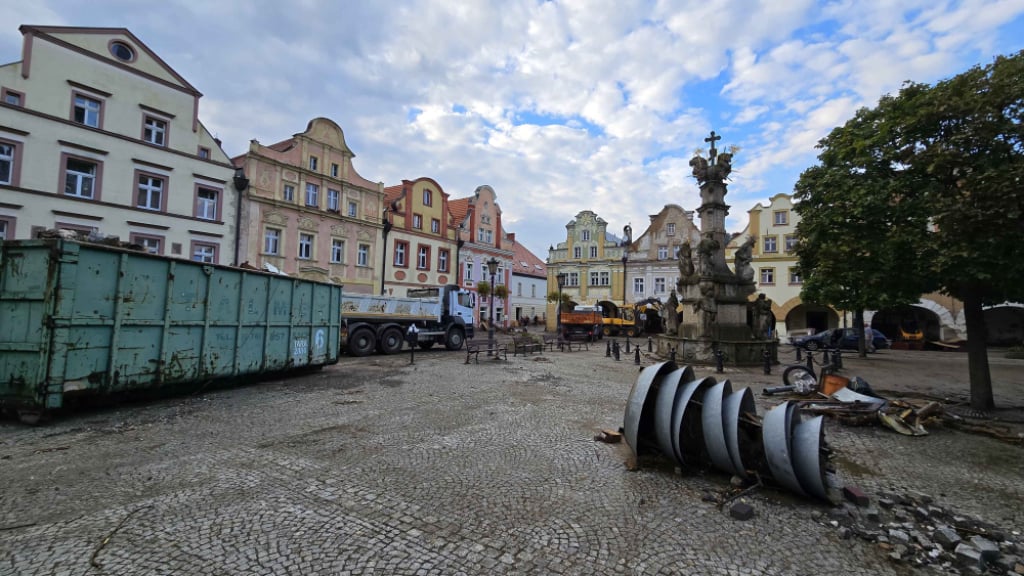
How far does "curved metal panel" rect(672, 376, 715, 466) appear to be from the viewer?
477cm

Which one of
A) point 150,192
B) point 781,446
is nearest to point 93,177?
point 150,192

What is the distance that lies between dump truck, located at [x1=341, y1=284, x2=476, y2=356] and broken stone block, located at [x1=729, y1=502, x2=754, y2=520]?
12858mm

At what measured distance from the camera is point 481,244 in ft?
120

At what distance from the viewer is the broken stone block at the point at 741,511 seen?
386 centimetres

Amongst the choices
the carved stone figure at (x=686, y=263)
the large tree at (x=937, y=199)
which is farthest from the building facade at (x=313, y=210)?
the large tree at (x=937, y=199)

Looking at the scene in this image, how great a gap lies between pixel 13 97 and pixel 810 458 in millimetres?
24860

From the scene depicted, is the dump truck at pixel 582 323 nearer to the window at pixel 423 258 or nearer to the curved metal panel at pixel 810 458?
the window at pixel 423 258

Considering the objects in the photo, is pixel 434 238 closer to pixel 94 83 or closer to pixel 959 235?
pixel 94 83

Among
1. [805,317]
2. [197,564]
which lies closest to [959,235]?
[197,564]

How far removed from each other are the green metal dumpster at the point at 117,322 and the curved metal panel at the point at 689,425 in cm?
845

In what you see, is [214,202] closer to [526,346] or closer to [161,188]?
[161,188]

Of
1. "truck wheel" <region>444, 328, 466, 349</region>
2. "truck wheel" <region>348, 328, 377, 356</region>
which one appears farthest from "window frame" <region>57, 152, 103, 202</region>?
"truck wheel" <region>444, 328, 466, 349</region>

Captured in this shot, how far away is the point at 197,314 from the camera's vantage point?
27.9ft

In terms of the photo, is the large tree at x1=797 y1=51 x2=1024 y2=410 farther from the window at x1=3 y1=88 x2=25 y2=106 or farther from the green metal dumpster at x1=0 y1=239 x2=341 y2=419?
the window at x1=3 y1=88 x2=25 y2=106
